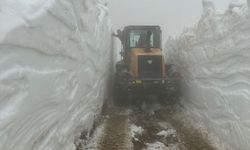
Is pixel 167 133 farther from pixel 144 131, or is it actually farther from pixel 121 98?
pixel 121 98

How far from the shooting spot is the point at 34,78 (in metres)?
4.64

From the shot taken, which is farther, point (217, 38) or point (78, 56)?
point (217, 38)

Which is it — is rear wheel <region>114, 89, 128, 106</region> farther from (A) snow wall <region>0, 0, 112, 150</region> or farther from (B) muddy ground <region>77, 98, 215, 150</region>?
(A) snow wall <region>0, 0, 112, 150</region>

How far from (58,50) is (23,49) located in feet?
4.94

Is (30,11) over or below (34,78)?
over

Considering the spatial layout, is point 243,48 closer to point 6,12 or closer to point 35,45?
point 35,45

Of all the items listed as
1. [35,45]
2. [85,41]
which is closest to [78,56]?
[85,41]

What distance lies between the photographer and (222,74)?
9125 mm

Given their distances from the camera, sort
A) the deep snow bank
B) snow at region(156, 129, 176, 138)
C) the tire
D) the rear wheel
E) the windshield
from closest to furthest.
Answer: the deep snow bank
snow at region(156, 129, 176, 138)
the rear wheel
the tire
the windshield

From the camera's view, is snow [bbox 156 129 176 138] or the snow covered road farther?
snow [bbox 156 129 176 138]

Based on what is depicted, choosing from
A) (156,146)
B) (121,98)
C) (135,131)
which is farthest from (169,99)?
(156,146)

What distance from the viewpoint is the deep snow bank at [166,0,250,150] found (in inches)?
304

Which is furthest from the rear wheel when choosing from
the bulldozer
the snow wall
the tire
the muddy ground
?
the snow wall

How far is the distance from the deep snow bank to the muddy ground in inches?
20.8
